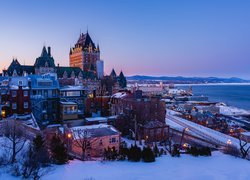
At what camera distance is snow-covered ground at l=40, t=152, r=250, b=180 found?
1469 centimetres

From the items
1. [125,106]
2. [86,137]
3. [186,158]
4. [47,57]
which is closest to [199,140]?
[125,106]

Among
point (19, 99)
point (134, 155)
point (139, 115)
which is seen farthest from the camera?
point (139, 115)

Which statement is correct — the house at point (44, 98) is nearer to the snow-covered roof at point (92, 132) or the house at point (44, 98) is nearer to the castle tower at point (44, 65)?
the snow-covered roof at point (92, 132)

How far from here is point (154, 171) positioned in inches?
642

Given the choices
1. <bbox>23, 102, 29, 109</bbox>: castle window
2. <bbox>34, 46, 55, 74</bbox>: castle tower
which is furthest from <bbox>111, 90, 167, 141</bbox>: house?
<bbox>34, 46, 55, 74</bbox>: castle tower

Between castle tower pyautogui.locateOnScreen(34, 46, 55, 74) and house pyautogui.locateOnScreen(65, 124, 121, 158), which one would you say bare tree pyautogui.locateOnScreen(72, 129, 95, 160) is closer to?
house pyautogui.locateOnScreen(65, 124, 121, 158)

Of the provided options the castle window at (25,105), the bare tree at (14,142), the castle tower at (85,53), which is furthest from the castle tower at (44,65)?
the bare tree at (14,142)

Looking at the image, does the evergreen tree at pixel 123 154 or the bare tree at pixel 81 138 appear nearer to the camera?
the evergreen tree at pixel 123 154

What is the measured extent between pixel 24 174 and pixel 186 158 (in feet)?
47.7

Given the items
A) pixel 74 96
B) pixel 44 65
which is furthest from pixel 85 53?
pixel 74 96

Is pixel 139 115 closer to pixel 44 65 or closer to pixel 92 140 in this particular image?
pixel 92 140

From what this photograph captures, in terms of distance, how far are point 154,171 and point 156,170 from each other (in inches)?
13.8

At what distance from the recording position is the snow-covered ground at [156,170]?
14.7 meters

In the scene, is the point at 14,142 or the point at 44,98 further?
the point at 44,98
